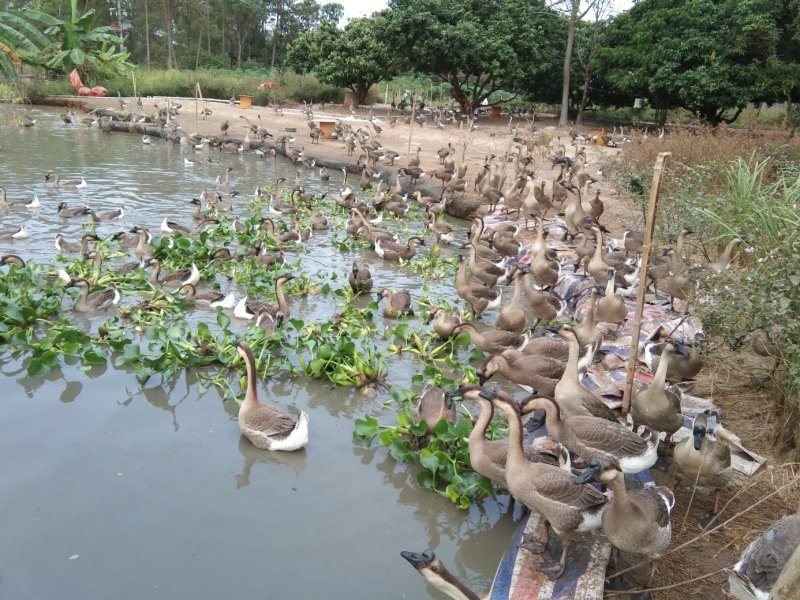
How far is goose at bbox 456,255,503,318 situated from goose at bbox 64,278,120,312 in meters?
5.18

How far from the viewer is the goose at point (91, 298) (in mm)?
9336

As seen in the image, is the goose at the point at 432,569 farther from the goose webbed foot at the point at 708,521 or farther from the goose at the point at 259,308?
the goose at the point at 259,308

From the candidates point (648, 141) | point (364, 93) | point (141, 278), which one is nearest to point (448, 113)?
point (364, 93)

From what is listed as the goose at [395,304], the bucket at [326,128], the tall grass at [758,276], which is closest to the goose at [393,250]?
the goose at [395,304]

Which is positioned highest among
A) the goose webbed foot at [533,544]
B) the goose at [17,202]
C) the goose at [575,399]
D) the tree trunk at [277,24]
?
the tree trunk at [277,24]

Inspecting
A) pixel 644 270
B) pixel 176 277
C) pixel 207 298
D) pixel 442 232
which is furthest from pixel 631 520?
pixel 442 232

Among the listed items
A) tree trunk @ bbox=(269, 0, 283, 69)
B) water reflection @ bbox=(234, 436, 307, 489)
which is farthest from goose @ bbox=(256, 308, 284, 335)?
tree trunk @ bbox=(269, 0, 283, 69)

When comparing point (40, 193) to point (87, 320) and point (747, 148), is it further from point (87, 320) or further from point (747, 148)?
point (747, 148)

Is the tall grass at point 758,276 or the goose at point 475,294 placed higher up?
the tall grass at point 758,276

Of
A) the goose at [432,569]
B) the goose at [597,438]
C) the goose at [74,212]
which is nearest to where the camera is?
the goose at [432,569]

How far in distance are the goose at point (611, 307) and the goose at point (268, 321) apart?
4.39m

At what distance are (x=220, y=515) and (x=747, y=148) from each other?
1282 centimetres

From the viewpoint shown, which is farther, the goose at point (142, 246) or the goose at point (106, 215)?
the goose at point (106, 215)

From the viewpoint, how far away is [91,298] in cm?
943
